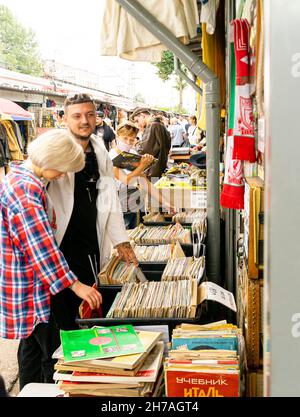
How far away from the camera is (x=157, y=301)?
228cm

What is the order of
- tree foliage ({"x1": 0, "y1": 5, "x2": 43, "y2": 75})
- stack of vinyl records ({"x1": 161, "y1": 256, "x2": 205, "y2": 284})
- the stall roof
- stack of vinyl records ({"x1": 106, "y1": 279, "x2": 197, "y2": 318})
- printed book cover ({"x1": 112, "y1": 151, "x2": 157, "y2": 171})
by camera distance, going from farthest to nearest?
tree foliage ({"x1": 0, "y1": 5, "x2": 43, "y2": 75}), the stall roof, printed book cover ({"x1": 112, "y1": 151, "x2": 157, "y2": 171}), stack of vinyl records ({"x1": 161, "y1": 256, "x2": 205, "y2": 284}), stack of vinyl records ({"x1": 106, "y1": 279, "x2": 197, "y2": 318})

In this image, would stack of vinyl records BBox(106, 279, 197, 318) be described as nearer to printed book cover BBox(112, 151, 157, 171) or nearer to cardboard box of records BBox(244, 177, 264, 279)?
cardboard box of records BBox(244, 177, 264, 279)

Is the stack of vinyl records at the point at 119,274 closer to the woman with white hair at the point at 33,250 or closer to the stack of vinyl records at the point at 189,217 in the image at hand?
the woman with white hair at the point at 33,250

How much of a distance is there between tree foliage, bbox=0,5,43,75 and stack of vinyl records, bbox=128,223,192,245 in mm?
72096

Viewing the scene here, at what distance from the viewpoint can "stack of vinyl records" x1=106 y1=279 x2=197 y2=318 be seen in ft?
7.27

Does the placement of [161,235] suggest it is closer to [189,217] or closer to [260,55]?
[189,217]

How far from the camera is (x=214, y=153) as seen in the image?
12.1 feet

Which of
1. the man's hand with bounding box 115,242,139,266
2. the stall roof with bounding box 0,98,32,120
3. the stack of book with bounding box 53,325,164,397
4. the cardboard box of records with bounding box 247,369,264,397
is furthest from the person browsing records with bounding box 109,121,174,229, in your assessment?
the stall roof with bounding box 0,98,32,120

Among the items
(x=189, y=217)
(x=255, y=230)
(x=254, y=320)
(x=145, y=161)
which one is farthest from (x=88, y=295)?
(x=145, y=161)

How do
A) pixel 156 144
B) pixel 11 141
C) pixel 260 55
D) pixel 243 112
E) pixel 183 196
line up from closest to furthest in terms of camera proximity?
pixel 260 55 → pixel 243 112 → pixel 183 196 → pixel 156 144 → pixel 11 141

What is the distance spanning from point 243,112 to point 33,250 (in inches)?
48.8

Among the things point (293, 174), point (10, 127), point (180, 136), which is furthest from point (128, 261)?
point (180, 136)

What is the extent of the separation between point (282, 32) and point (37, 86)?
17.5 m

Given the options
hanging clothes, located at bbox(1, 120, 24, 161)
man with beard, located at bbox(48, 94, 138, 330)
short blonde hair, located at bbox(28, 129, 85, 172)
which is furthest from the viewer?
hanging clothes, located at bbox(1, 120, 24, 161)
